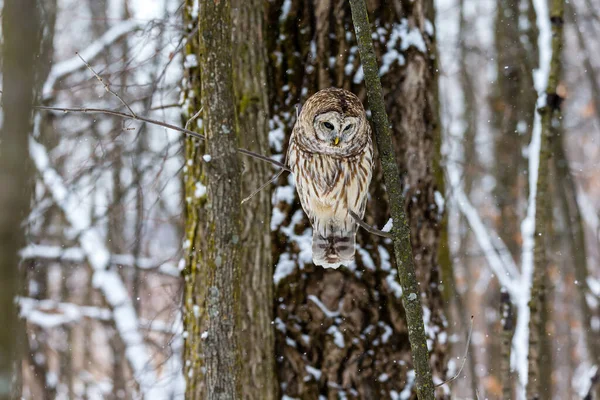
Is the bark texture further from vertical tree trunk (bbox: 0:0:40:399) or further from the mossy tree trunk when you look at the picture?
vertical tree trunk (bbox: 0:0:40:399)

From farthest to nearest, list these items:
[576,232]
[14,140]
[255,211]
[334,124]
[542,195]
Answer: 1. [576,232]
2. [542,195]
3. [255,211]
4. [334,124]
5. [14,140]

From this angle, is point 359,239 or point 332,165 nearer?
point 332,165

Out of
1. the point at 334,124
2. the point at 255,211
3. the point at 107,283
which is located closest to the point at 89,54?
the point at 107,283

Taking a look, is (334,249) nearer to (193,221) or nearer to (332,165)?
(332,165)

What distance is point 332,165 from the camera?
2.95 meters

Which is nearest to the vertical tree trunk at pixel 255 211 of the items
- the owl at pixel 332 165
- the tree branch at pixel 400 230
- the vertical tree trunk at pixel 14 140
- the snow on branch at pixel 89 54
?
the owl at pixel 332 165

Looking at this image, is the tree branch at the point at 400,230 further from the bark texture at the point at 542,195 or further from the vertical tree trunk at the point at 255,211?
the bark texture at the point at 542,195

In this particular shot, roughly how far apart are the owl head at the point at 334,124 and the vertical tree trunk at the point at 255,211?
2.15ft

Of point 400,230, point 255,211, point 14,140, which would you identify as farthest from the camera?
point 255,211

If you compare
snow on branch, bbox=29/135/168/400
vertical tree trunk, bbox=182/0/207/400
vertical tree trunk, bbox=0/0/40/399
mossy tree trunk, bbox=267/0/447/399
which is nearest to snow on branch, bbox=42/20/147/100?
snow on branch, bbox=29/135/168/400

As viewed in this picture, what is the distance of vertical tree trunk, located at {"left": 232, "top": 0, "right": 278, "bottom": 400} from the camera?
3375 mm

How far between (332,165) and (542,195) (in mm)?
1630

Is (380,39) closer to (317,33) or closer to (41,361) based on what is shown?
(317,33)

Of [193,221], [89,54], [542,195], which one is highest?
[89,54]
